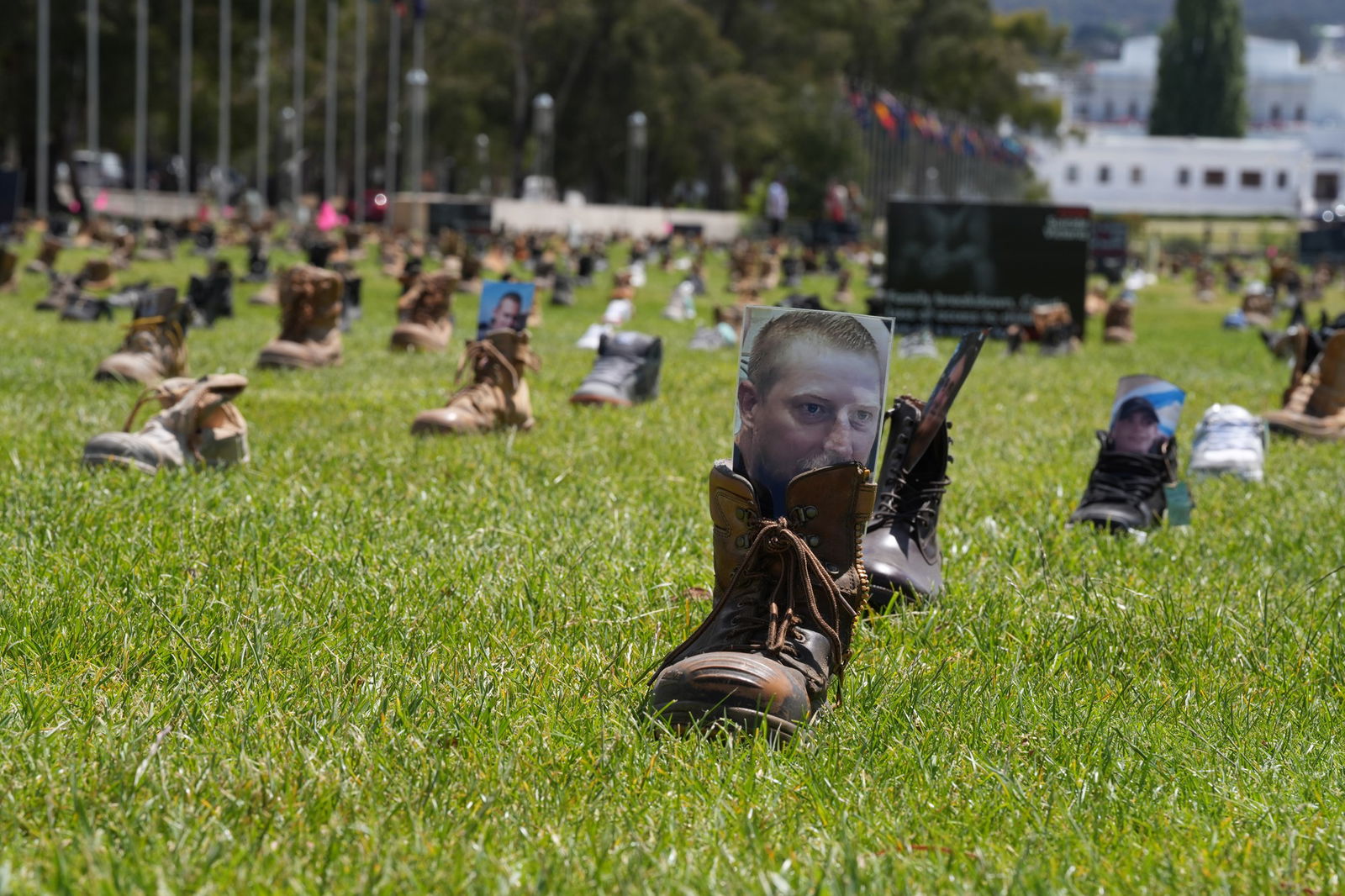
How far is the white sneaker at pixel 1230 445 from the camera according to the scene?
657 cm

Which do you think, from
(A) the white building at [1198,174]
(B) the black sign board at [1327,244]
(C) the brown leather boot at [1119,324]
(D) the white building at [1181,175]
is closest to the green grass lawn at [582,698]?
(C) the brown leather boot at [1119,324]

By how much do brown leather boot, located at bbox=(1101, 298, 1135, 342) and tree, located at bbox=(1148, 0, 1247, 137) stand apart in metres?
119

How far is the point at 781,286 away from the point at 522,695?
24.0 meters

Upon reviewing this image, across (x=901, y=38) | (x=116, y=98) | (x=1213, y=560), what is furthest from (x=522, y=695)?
(x=901, y=38)

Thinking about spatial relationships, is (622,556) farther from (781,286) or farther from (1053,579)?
(781,286)

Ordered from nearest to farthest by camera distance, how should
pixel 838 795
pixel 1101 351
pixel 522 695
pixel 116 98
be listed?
pixel 838 795 < pixel 522 695 < pixel 1101 351 < pixel 116 98

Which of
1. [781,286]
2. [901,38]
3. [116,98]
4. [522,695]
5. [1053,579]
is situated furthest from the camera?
[901,38]

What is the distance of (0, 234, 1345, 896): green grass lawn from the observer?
246 centimetres

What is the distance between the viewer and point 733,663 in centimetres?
305

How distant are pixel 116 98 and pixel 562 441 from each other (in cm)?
4246

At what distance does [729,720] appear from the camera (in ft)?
9.87

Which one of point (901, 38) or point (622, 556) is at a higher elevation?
point (901, 38)

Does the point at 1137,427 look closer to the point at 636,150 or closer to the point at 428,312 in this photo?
the point at 428,312

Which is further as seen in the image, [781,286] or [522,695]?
[781,286]
